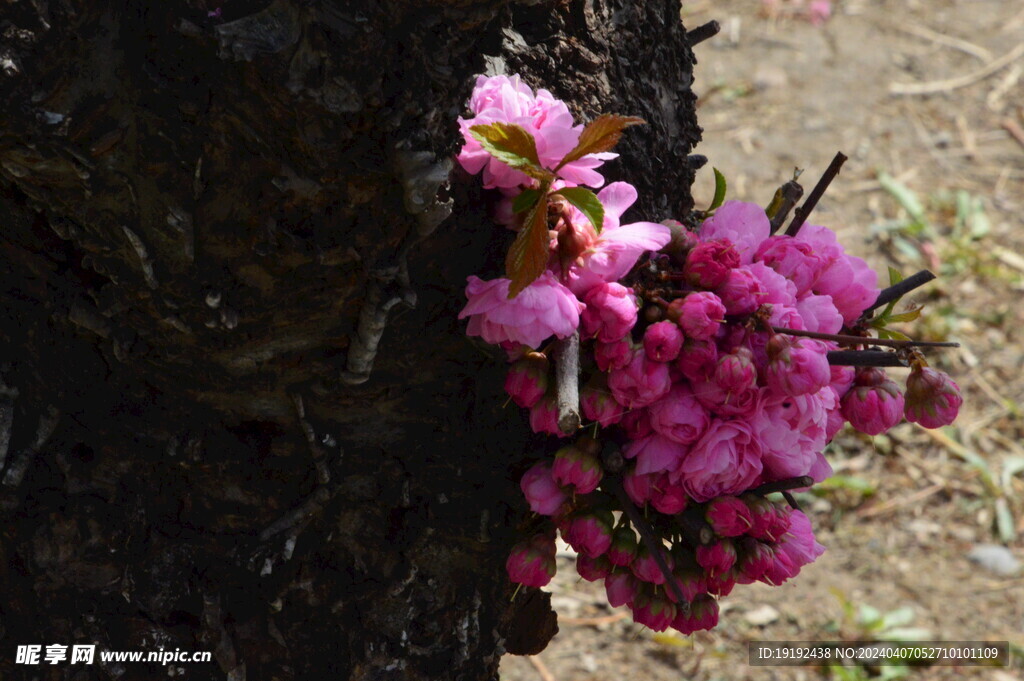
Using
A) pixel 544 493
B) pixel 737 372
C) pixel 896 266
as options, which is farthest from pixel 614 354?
pixel 896 266

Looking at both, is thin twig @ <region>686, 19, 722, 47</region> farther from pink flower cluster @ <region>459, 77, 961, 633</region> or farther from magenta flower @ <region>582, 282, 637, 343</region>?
magenta flower @ <region>582, 282, 637, 343</region>

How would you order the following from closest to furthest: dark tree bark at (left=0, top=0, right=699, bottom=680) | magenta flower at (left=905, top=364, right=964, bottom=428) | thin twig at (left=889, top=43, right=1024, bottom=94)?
dark tree bark at (left=0, top=0, right=699, bottom=680) → magenta flower at (left=905, top=364, right=964, bottom=428) → thin twig at (left=889, top=43, right=1024, bottom=94)

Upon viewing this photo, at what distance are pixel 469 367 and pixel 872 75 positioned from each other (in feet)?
14.2

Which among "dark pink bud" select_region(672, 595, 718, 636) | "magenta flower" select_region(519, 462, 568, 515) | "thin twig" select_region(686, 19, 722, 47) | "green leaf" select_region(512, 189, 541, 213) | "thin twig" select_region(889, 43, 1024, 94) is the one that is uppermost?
"thin twig" select_region(686, 19, 722, 47)

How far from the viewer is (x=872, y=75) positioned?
4.95 metres

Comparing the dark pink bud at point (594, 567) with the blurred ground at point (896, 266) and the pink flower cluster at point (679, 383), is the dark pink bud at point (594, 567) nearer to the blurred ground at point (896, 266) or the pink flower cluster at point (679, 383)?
the pink flower cluster at point (679, 383)

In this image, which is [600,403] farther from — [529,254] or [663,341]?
[529,254]

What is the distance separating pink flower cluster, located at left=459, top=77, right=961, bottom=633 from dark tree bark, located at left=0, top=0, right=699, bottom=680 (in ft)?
0.39

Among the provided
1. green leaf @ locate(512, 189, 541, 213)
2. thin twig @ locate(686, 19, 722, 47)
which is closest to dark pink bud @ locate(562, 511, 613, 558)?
green leaf @ locate(512, 189, 541, 213)

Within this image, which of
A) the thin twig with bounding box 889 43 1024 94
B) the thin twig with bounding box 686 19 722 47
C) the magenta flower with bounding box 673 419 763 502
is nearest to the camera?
the magenta flower with bounding box 673 419 763 502

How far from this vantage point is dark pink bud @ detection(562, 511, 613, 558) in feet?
4.36

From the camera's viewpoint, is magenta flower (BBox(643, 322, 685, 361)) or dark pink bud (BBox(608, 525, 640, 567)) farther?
dark pink bud (BBox(608, 525, 640, 567))

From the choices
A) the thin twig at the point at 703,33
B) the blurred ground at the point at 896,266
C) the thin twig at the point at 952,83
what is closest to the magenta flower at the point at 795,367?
the thin twig at the point at 703,33

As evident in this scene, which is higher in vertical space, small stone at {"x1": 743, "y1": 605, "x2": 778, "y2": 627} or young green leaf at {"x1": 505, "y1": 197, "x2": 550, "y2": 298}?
young green leaf at {"x1": 505, "y1": 197, "x2": 550, "y2": 298}
